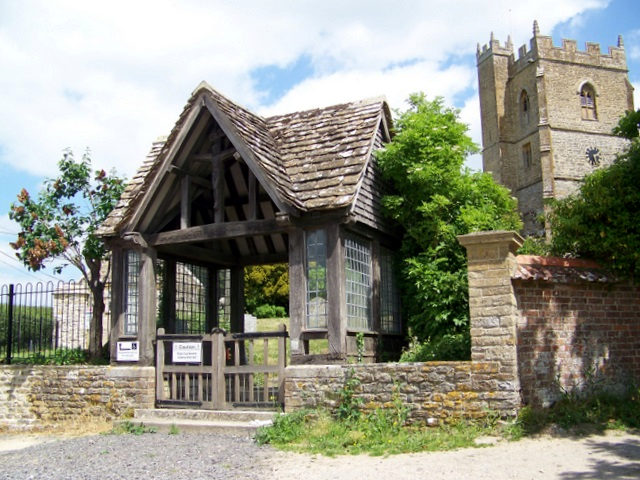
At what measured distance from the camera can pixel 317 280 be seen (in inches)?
405

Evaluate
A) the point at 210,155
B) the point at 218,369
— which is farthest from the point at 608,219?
the point at 210,155

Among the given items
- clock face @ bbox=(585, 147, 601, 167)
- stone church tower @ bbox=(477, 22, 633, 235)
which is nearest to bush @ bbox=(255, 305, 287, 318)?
stone church tower @ bbox=(477, 22, 633, 235)

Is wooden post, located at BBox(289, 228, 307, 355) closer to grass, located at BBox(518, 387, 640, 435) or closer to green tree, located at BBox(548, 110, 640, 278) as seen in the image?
grass, located at BBox(518, 387, 640, 435)

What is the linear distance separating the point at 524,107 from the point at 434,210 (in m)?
52.8

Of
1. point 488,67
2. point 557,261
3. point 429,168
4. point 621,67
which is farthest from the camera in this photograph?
point 488,67

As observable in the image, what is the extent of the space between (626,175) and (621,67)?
182 ft

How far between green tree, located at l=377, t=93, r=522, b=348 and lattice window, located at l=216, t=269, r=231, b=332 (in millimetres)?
4192

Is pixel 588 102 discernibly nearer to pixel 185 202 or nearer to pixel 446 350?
pixel 185 202

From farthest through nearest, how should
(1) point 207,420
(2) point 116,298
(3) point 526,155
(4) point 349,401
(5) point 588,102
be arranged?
(3) point 526,155, (5) point 588,102, (2) point 116,298, (1) point 207,420, (4) point 349,401

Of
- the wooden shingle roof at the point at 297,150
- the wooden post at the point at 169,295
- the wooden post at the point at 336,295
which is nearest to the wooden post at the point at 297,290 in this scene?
the wooden post at the point at 336,295

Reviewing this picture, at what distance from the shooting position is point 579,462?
22.5ft

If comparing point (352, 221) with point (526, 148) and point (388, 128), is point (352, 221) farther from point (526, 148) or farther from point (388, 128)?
point (526, 148)

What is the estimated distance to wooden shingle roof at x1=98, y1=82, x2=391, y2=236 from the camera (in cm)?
1028

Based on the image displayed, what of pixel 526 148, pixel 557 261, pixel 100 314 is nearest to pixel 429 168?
pixel 557 261
